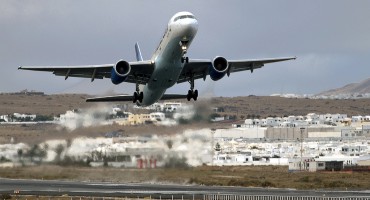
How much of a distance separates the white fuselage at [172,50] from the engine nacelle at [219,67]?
2.92 m

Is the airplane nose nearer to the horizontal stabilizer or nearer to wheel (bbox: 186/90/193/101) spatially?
wheel (bbox: 186/90/193/101)

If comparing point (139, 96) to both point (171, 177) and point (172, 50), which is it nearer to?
point (172, 50)

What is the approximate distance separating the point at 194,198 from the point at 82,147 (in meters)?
14.0

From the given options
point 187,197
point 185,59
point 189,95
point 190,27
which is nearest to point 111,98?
point 189,95

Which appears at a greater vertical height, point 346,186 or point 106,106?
point 106,106

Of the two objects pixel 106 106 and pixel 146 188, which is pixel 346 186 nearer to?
pixel 146 188

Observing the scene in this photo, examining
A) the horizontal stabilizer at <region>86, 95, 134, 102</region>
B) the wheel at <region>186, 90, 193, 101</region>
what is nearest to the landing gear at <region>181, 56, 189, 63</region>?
the wheel at <region>186, 90, 193, 101</region>

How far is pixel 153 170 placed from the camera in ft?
276

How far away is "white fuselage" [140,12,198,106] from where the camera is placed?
2547 inches

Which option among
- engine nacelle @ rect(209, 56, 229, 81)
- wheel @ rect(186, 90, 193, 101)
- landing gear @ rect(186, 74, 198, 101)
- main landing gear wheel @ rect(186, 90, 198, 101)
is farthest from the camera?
wheel @ rect(186, 90, 193, 101)

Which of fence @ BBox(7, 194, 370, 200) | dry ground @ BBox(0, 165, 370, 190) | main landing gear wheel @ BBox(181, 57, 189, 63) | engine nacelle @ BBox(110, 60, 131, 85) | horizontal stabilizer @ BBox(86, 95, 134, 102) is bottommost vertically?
fence @ BBox(7, 194, 370, 200)

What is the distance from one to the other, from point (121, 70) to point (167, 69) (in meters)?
4.24

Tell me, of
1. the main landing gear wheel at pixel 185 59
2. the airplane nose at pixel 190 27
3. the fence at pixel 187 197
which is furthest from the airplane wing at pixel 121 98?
the airplane nose at pixel 190 27

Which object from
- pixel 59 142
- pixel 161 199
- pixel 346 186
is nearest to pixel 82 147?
pixel 59 142
